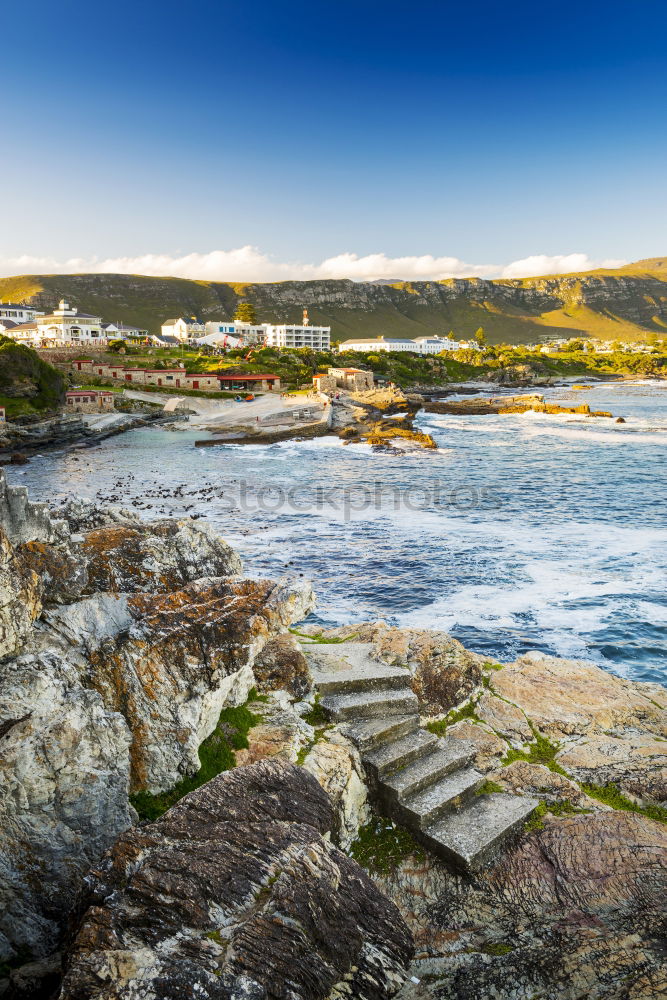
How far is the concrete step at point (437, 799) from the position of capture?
7.37 meters

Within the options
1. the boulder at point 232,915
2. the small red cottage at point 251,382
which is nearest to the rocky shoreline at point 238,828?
the boulder at point 232,915

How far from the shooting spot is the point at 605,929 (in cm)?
557

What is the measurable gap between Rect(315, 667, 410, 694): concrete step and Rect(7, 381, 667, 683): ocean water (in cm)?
841

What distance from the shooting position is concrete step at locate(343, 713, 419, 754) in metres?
8.23

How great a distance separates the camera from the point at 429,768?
8016 millimetres

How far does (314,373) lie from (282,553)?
96524 mm

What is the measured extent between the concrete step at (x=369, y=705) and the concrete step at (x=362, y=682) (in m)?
0.20

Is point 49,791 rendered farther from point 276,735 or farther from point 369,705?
point 369,705

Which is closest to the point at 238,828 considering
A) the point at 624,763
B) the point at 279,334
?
the point at 624,763

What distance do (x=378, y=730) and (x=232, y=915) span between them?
13.6 ft

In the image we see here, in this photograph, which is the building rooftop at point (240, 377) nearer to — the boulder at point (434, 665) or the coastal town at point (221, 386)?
the coastal town at point (221, 386)

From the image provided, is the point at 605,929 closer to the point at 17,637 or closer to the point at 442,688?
the point at 442,688

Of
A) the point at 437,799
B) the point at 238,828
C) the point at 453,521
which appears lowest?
the point at 453,521

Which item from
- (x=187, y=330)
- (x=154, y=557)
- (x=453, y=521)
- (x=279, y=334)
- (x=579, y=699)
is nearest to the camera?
(x=154, y=557)
